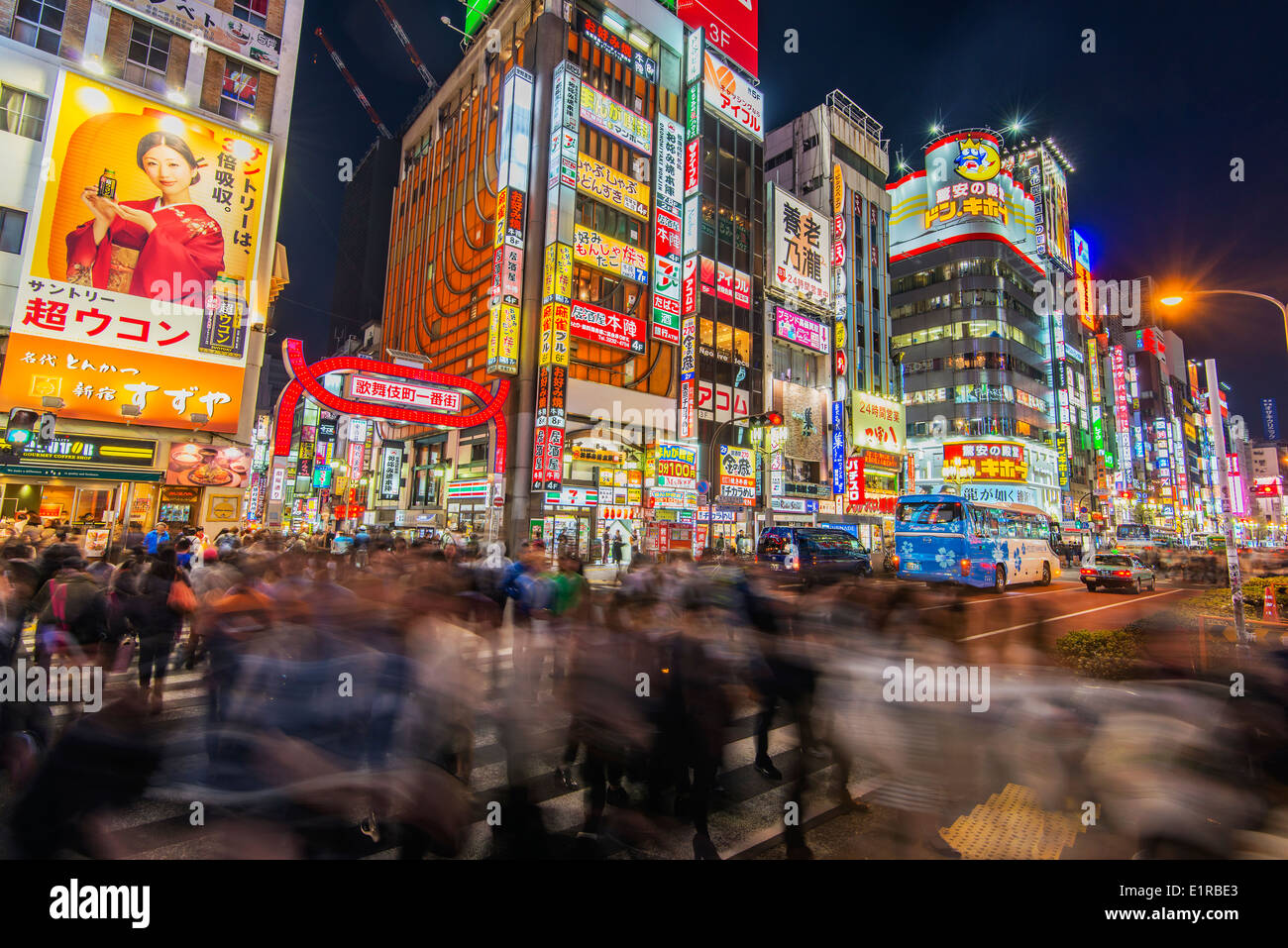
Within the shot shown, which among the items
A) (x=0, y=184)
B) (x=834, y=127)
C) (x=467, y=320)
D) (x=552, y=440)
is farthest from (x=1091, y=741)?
(x=834, y=127)

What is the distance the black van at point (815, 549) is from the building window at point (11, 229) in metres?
28.0

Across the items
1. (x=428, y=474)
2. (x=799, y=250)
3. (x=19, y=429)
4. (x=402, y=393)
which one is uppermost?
(x=799, y=250)

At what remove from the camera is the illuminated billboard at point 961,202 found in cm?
6081

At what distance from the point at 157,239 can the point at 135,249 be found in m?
0.77

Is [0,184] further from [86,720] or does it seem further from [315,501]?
[315,501]

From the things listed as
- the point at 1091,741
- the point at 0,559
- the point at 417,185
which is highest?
the point at 417,185

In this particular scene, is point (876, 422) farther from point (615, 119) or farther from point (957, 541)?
point (957, 541)

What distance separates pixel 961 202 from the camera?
61625 millimetres

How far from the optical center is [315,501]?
67.0 metres

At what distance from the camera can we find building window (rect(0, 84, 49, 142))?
20.0m

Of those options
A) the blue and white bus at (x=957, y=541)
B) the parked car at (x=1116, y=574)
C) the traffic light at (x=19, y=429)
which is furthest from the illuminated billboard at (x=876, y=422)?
the traffic light at (x=19, y=429)

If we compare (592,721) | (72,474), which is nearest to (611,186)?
(72,474)

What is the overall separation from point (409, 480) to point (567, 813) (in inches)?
1713

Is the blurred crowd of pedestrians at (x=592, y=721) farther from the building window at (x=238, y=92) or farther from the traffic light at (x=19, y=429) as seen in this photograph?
the building window at (x=238, y=92)
